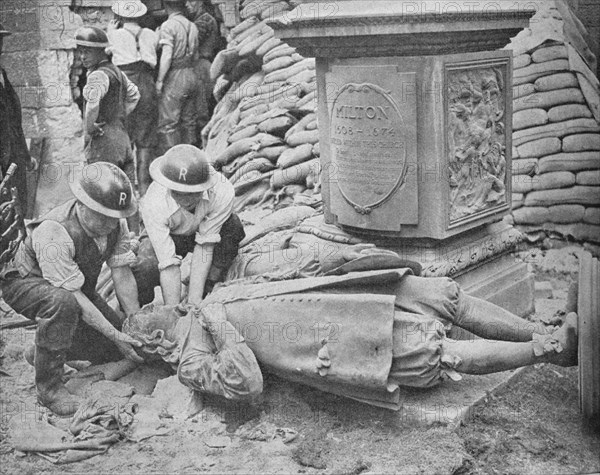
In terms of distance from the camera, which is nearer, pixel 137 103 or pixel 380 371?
pixel 380 371

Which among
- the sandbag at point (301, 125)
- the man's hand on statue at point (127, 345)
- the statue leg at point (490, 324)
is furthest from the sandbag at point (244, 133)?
the statue leg at point (490, 324)

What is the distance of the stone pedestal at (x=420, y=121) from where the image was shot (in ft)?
14.8

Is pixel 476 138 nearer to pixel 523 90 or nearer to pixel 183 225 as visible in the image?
pixel 183 225

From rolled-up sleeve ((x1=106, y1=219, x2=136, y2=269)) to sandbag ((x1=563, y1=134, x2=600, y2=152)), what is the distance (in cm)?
357

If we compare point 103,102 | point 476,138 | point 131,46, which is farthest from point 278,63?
point 476,138

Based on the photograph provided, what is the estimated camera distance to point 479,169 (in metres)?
4.94

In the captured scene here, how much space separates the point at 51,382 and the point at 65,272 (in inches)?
23.9

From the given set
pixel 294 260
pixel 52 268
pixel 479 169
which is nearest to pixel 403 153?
pixel 479 169

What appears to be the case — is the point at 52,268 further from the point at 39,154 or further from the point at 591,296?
the point at 39,154

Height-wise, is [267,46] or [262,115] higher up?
[267,46]

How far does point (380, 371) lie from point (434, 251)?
3.95ft

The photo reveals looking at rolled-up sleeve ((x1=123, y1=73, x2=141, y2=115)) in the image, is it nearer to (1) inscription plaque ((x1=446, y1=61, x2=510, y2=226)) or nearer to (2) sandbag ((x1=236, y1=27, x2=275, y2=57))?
(2) sandbag ((x1=236, y1=27, x2=275, y2=57))

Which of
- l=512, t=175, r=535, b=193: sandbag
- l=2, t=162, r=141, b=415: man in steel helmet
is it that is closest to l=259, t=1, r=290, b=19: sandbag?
l=512, t=175, r=535, b=193: sandbag

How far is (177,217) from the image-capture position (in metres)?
4.91
